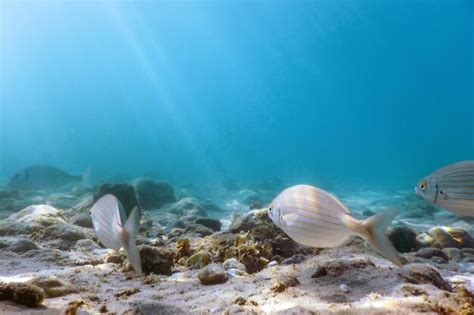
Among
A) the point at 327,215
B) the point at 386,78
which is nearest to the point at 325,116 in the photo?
the point at 386,78

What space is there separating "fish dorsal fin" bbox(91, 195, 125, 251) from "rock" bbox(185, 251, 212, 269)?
203cm

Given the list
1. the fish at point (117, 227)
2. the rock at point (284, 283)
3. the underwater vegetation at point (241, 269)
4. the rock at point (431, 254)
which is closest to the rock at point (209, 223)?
the underwater vegetation at point (241, 269)

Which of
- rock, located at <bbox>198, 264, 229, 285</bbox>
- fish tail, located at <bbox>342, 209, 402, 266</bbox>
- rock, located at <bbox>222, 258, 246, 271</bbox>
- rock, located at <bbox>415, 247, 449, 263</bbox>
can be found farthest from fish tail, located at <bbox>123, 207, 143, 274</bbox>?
rock, located at <bbox>415, 247, 449, 263</bbox>

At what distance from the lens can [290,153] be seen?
139375 mm

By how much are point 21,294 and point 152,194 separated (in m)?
13.2

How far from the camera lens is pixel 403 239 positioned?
6.56 m

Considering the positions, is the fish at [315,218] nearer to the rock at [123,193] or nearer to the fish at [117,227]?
the fish at [117,227]

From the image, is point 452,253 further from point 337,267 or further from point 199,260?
point 199,260

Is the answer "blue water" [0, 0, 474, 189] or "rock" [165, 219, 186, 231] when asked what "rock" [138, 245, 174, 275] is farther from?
"blue water" [0, 0, 474, 189]

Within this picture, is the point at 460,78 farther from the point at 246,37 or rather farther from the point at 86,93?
the point at 86,93

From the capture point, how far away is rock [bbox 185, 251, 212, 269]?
4.86 metres

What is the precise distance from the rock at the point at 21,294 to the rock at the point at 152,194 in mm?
12303

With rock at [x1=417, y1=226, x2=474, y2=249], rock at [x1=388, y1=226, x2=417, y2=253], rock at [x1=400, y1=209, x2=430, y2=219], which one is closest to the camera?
rock at [x1=388, y1=226, x2=417, y2=253]

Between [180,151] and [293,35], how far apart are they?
58604 mm
